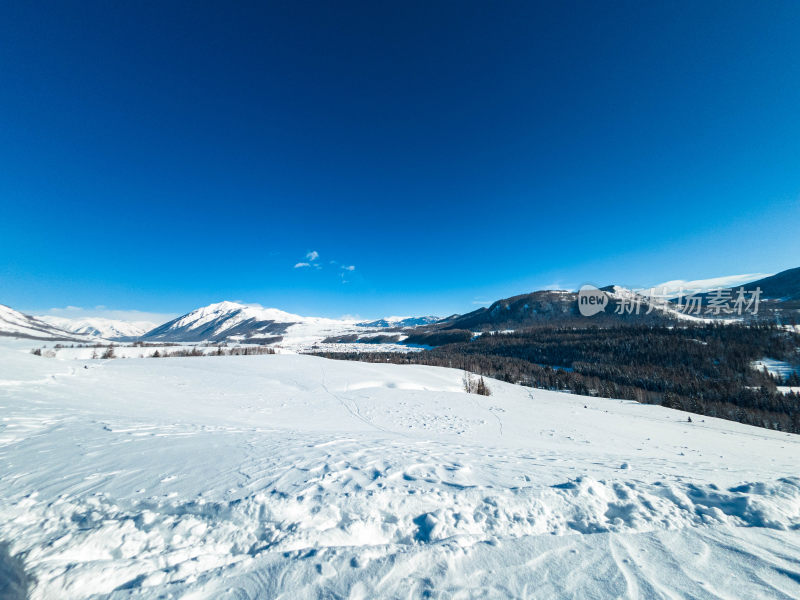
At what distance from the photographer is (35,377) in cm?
1767

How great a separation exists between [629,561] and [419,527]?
229cm

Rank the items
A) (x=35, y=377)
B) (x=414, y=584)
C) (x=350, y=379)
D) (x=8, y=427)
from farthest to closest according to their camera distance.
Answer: (x=350, y=379) < (x=35, y=377) < (x=8, y=427) < (x=414, y=584)

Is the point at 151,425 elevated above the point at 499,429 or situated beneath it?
elevated above

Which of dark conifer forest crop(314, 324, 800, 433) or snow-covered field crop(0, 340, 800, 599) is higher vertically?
snow-covered field crop(0, 340, 800, 599)

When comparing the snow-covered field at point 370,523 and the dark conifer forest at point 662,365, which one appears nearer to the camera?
the snow-covered field at point 370,523

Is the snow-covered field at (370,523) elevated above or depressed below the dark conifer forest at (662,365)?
above

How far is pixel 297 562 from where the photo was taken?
3041 mm

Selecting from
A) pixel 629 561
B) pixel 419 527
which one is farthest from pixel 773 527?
pixel 419 527

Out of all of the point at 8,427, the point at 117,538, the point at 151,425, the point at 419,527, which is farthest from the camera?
the point at 151,425

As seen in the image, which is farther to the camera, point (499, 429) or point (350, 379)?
point (350, 379)

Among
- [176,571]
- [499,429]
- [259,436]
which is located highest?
[176,571]

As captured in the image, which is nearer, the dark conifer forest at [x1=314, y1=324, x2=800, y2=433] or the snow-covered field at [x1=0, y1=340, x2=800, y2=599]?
the snow-covered field at [x1=0, y1=340, x2=800, y2=599]

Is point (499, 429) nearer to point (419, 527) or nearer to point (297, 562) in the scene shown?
point (419, 527)

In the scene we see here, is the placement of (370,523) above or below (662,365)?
above
